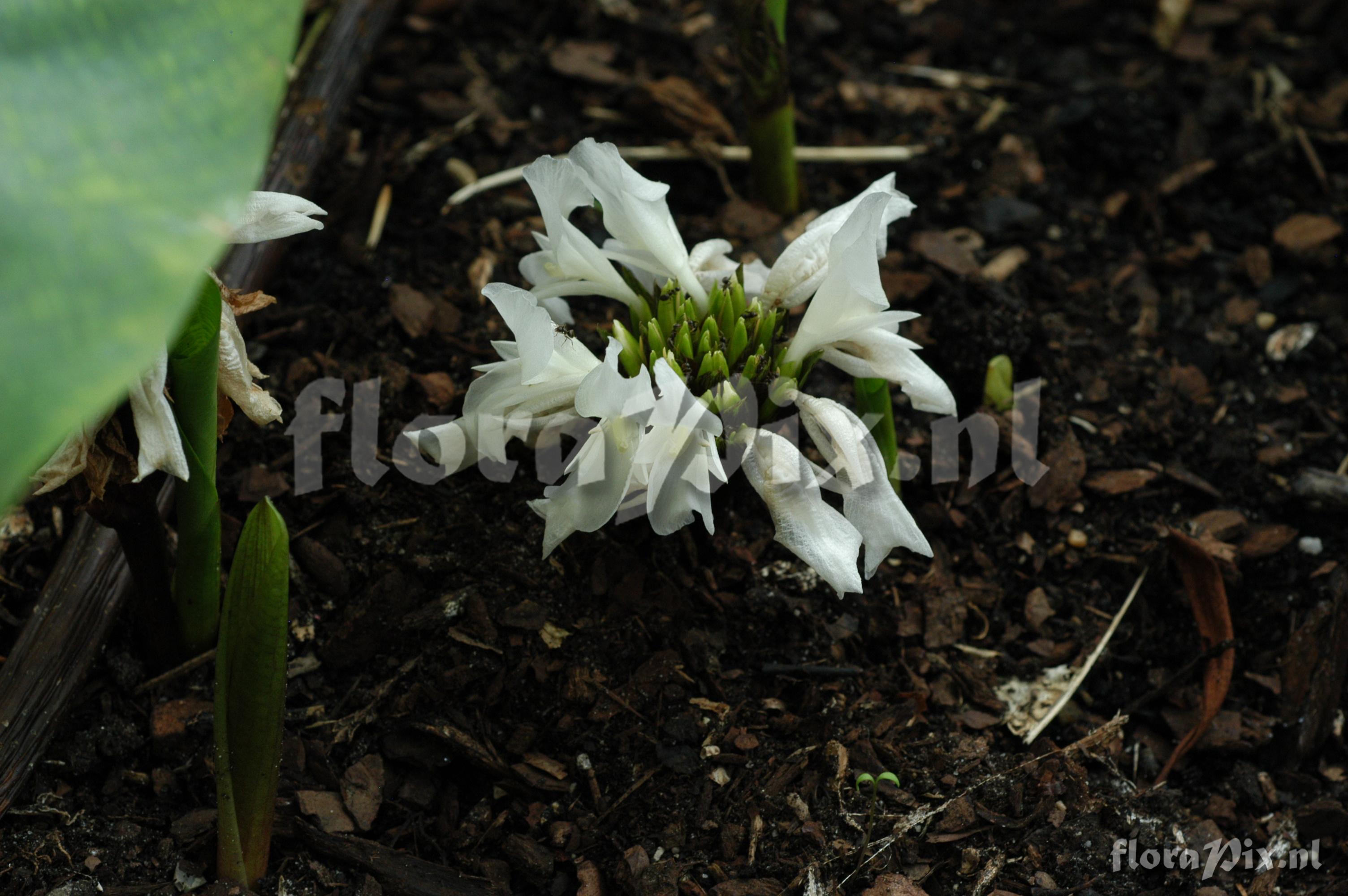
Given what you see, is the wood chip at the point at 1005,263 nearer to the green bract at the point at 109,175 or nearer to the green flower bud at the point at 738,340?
the green flower bud at the point at 738,340

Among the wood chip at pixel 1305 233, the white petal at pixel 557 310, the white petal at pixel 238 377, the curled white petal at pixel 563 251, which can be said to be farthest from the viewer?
the wood chip at pixel 1305 233

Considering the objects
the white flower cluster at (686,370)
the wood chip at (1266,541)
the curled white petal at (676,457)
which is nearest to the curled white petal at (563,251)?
the white flower cluster at (686,370)

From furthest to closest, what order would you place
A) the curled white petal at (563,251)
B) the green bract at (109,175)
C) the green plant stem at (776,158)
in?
the green plant stem at (776,158), the curled white petal at (563,251), the green bract at (109,175)

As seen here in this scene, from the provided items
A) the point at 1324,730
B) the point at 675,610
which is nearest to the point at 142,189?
the point at 675,610

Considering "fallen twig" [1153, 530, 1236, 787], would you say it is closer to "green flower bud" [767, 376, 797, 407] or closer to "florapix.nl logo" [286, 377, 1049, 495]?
"florapix.nl logo" [286, 377, 1049, 495]

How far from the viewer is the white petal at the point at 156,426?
2.51ft

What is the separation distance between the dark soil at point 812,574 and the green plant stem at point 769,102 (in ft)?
0.20

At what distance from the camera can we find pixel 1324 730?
1188 millimetres

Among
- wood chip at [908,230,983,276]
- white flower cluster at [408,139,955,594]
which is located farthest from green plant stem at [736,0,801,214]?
white flower cluster at [408,139,955,594]

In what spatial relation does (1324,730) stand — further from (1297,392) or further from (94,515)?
(94,515)

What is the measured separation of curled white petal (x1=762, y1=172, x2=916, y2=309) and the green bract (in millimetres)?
597

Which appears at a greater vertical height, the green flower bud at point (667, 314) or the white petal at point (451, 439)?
the green flower bud at point (667, 314)

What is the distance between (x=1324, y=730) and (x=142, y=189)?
1.27 metres

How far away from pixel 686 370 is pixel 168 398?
45cm
